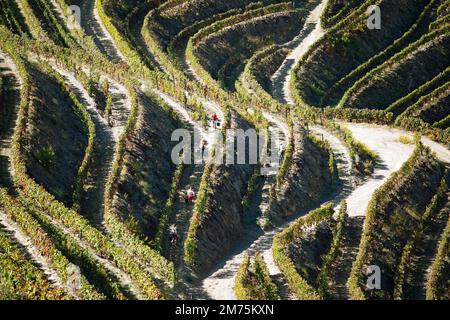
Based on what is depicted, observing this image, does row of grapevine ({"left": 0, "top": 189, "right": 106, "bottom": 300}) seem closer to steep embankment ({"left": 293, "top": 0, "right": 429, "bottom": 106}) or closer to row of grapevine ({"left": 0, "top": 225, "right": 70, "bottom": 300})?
row of grapevine ({"left": 0, "top": 225, "right": 70, "bottom": 300})

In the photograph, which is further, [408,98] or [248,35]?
[248,35]

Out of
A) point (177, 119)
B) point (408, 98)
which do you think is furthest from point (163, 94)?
point (408, 98)

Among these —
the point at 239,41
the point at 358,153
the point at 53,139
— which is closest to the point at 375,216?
the point at 358,153

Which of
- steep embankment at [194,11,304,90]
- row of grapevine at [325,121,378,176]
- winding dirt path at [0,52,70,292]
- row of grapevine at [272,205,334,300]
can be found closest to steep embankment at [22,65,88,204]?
winding dirt path at [0,52,70,292]

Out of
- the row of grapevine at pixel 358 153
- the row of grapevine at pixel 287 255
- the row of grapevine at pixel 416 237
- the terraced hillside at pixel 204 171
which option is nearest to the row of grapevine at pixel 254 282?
the terraced hillside at pixel 204 171

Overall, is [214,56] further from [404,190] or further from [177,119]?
[404,190]

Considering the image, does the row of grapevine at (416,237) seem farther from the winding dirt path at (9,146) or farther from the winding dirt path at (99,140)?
the winding dirt path at (9,146)

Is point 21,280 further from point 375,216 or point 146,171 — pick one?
point 375,216
